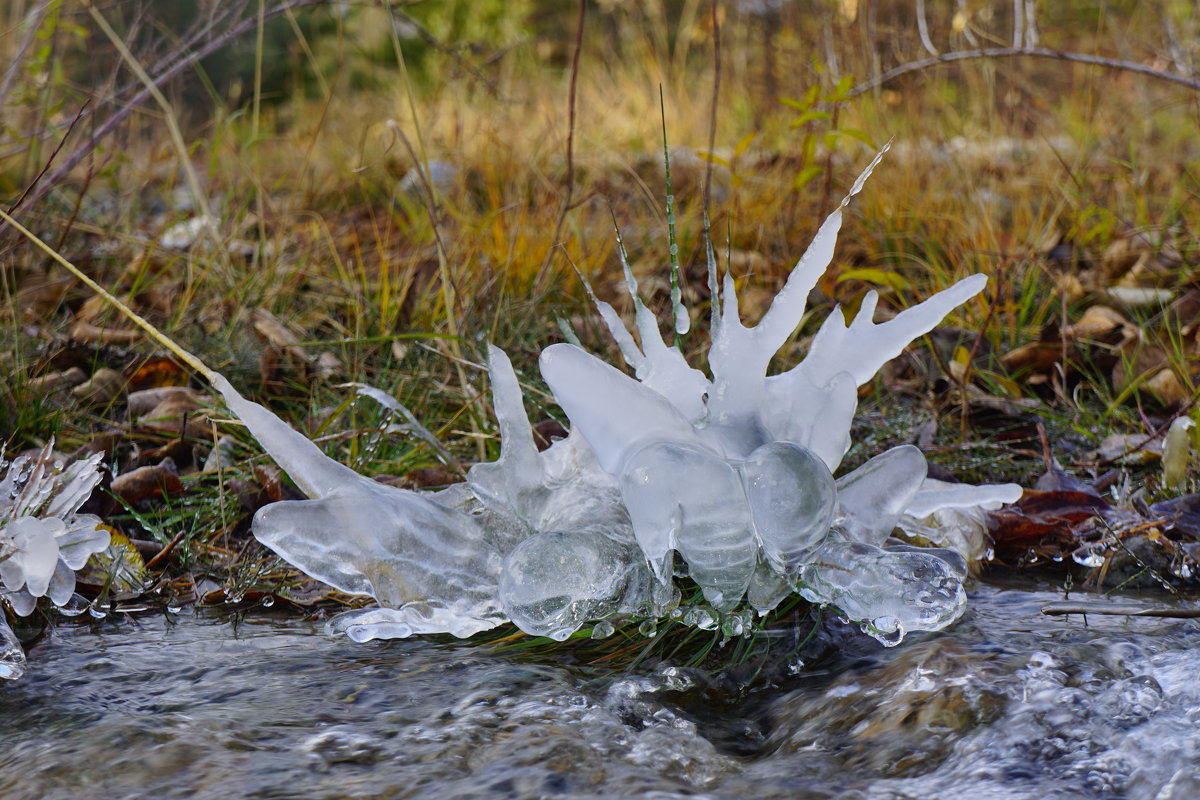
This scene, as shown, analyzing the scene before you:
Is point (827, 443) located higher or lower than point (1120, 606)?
higher

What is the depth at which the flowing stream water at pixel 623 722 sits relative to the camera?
3.35ft

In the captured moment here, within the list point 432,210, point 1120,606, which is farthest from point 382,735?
point 432,210

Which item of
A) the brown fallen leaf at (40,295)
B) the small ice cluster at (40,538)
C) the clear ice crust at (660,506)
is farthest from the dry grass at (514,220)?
the small ice cluster at (40,538)

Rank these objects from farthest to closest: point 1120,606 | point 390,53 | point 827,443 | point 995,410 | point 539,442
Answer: point 390,53, point 995,410, point 539,442, point 1120,606, point 827,443

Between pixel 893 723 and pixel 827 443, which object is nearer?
pixel 893 723

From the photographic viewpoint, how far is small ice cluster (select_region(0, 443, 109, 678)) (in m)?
1.22

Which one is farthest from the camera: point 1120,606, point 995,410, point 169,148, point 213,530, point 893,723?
point 169,148

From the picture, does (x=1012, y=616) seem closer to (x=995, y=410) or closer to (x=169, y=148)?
(x=995, y=410)

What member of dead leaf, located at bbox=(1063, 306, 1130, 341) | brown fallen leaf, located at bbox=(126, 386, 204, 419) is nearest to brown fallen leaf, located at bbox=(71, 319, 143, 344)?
brown fallen leaf, located at bbox=(126, 386, 204, 419)

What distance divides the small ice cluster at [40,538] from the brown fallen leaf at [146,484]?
1.76ft

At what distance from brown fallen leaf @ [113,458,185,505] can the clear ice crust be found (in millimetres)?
756

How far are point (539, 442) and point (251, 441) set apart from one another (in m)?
0.56

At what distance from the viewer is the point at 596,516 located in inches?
53.6

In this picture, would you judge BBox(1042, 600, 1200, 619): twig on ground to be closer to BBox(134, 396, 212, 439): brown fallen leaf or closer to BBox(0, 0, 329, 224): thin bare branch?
BBox(134, 396, 212, 439): brown fallen leaf
